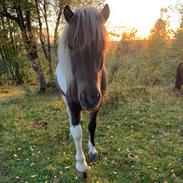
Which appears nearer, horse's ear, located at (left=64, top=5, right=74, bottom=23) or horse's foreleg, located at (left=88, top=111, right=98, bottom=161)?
horse's ear, located at (left=64, top=5, right=74, bottom=23)

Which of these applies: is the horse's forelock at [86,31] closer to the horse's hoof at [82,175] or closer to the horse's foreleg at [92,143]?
the horse's foreleg at [92,143]

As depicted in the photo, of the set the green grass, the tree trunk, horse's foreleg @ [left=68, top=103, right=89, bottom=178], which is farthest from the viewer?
the tree trunk

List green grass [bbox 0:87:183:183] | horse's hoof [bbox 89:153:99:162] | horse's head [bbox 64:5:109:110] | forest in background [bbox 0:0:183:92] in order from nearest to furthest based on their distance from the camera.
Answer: horse's head [bbox 64:5:109:110] → green grass [bbox 0:87:183:183] → horse's hoof [bbox 89:153:99:162] → forest in background [bbox 0:0:183:92]

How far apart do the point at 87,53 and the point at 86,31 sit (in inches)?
9.0

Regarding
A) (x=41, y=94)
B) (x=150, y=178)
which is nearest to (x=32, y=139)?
(x=150, y=178)

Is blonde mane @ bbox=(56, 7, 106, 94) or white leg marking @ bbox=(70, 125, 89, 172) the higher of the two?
blonde mane @ bbox=(56, 7, 106, 94)

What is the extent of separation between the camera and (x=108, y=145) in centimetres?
447

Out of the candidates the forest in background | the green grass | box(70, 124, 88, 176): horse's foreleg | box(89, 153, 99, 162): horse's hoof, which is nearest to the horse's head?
box(70, 124, 88, 176): horse's foreleg

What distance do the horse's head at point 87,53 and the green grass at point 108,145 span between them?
141cm

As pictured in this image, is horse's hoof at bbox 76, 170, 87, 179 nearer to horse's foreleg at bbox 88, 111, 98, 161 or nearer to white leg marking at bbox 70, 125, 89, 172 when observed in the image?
white leg marking at bbox 70, 125, 89, 172

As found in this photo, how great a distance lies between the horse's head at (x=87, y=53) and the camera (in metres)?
2.56

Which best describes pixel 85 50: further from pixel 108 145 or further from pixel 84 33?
pixel 108 145

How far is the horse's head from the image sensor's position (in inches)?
101

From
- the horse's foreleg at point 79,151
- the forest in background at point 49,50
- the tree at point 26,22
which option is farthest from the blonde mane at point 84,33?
the tree at point 26,22
